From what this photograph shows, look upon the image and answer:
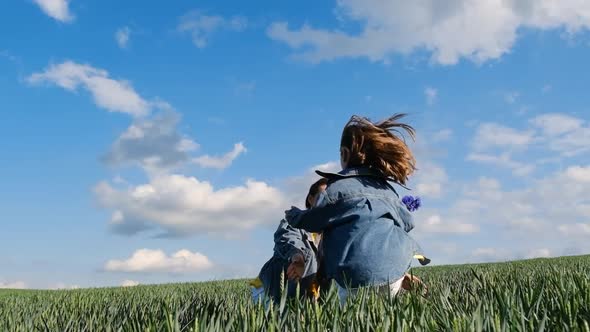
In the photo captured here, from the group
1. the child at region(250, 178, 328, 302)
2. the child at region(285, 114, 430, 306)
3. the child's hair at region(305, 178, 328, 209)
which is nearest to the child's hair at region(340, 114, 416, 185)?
the child at region(285, 114, 430, 306)

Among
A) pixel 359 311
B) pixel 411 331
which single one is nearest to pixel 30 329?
pixel 359 311

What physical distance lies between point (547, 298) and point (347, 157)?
143cm

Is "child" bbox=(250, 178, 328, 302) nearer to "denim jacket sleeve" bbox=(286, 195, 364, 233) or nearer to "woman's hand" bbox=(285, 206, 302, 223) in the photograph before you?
"woman's hand" bbox=(285, 206, 302, 223)

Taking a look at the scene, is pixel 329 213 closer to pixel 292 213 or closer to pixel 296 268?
pixel 292 213

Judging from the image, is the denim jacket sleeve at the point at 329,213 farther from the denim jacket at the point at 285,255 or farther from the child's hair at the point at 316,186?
the child's hair at the point at 316,186

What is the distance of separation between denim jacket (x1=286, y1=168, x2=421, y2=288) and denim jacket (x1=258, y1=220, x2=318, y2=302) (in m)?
0.69

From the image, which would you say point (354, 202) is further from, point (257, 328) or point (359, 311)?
point (257, 328)

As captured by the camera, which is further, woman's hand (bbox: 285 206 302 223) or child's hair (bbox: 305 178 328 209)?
child's hair (bbox: 305 178 328 209)

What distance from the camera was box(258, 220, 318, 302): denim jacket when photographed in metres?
4.05

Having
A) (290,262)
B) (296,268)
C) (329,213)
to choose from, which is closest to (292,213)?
(329,213)

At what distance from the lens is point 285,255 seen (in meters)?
4.16

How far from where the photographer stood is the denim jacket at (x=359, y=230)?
309cm

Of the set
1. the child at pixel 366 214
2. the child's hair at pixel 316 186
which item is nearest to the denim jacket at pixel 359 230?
the child at pixel 366 214

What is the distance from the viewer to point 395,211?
135 inches
